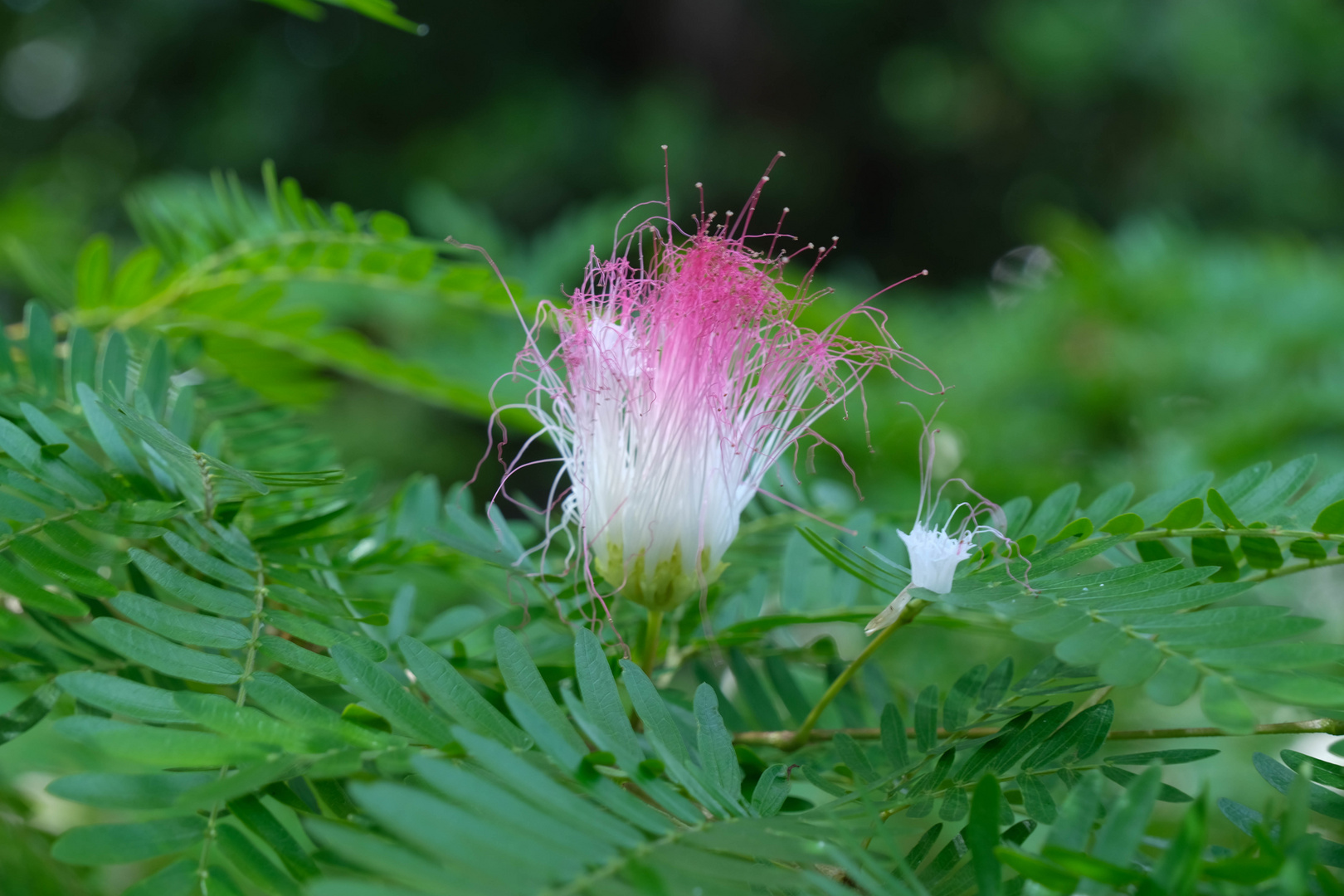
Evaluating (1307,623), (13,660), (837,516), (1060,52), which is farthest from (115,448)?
(1060,52)

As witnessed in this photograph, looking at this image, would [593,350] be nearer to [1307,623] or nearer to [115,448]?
[115,448]

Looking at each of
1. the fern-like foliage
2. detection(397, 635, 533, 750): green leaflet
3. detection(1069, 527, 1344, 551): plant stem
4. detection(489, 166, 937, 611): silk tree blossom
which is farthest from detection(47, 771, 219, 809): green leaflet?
detection(1069, 527, 1344, 551): plant stem

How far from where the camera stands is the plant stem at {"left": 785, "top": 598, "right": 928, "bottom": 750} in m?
0.57

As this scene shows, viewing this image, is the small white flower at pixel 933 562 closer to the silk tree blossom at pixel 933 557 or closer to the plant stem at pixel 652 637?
the silk tree blossom at pixel 933 557

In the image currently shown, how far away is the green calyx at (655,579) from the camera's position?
2.15 ft

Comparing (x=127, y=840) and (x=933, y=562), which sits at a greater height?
(x=933, y=562)

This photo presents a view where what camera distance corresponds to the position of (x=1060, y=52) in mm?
4707

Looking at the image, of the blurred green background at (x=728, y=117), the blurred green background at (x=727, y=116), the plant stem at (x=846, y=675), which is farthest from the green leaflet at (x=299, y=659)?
the blurred green background at (x=727, y=116)

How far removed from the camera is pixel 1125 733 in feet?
1.81


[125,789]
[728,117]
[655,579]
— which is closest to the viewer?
[125,789]

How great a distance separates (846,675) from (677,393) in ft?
0.70

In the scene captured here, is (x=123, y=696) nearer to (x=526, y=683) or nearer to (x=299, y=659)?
(x=299, y=659)

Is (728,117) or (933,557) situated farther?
(728,117)

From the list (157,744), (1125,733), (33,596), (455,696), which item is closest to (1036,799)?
(1125,733)
